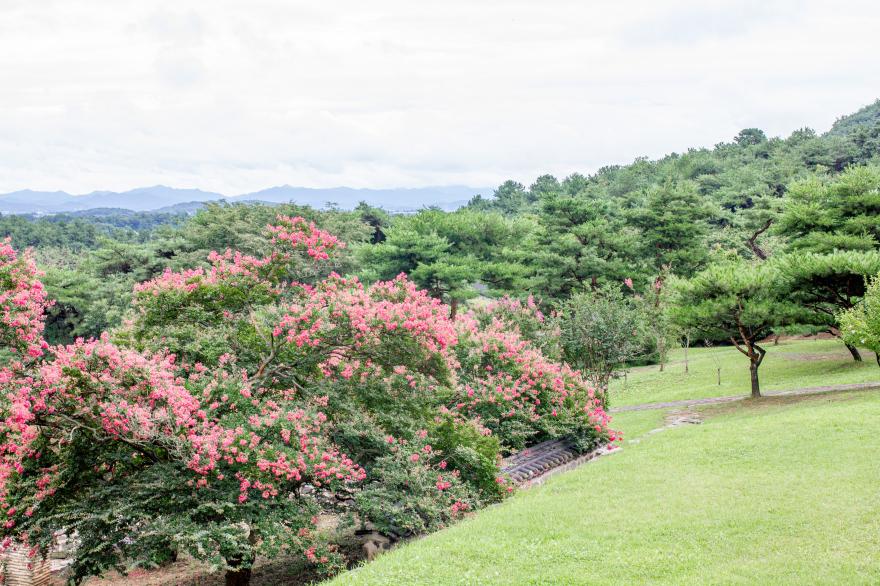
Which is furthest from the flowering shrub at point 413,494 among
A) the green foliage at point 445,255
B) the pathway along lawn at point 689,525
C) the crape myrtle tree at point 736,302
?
the green foliage at point 445,255

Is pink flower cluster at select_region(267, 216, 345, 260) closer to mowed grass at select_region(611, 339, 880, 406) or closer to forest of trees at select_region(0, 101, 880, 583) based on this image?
forest of trees at select_region(0, 101, 880, 583)

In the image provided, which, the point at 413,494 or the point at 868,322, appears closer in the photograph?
the point at 413,494

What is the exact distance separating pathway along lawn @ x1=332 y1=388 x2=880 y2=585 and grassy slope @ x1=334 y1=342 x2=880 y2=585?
18 millimetres

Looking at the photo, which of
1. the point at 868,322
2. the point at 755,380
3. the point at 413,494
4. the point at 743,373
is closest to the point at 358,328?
the point at 413,494

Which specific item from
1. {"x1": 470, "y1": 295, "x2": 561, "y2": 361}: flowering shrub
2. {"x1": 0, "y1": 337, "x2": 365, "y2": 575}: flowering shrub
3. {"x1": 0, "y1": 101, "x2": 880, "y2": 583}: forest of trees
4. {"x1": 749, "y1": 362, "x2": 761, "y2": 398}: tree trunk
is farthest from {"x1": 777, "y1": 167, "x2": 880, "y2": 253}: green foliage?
{"x1": 0, "y1": 337, "x2": 365, "y2": 575}: flowering shrub

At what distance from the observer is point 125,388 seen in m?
9.48

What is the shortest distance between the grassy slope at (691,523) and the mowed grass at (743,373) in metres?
9.40

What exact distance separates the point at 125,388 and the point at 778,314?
19.0m

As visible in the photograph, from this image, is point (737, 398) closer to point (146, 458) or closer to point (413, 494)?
point (413, 494)

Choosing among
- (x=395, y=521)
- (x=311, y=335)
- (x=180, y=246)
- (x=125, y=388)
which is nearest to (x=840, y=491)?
(x=395, y=521)

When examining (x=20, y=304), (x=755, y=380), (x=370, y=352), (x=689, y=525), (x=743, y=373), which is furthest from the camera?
(x=743, y=373)

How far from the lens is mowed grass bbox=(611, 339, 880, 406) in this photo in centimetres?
2416

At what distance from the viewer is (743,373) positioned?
28.4 m

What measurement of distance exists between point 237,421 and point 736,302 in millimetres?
16287
